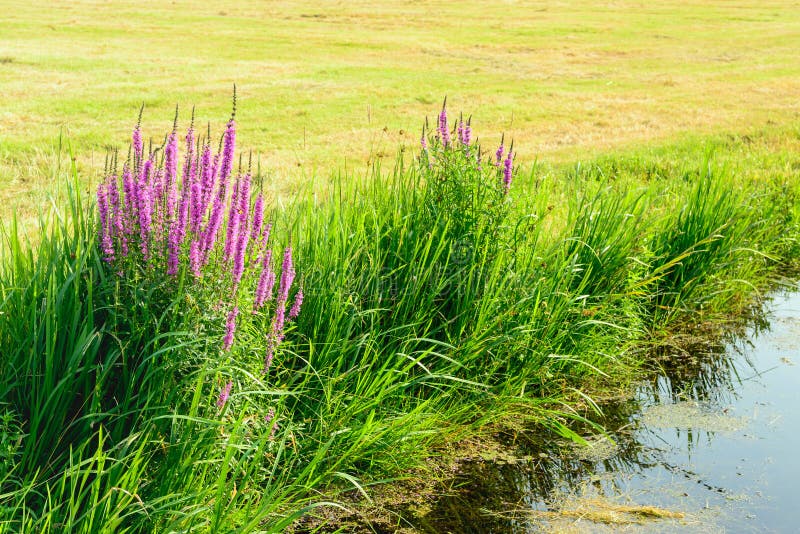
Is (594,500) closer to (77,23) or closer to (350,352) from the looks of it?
(350,352)

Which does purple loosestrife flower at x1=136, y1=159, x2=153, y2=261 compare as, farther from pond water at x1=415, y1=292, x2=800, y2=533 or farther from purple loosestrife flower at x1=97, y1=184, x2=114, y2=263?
pond water at x1=415, y1=292, x2=800, y2=533

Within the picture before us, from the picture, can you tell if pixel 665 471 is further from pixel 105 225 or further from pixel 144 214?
pixel 105 225

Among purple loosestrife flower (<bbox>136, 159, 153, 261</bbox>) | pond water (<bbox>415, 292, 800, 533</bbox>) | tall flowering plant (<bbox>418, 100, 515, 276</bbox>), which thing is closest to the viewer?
purple loosestrife flower (<bbox>136, 159, 153, 261</bbox>)

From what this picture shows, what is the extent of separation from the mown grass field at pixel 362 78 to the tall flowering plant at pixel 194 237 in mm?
371

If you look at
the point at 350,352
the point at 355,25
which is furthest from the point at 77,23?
the point at 350,352

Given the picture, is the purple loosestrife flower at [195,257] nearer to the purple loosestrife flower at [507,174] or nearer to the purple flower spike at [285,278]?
the purple flower spike at [285,278]

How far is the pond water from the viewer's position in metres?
3.77

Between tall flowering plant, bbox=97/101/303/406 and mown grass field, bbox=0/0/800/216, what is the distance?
0.37 m

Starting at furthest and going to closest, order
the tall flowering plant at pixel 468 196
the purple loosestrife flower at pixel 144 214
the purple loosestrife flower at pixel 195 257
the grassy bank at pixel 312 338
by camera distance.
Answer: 1. the tall flowering plant at pixel 468 196
2. the purple loosestrife flower at pixel 144 214
3. the purple loosestrife flower at pixel 195 257
4. the grassy bank at pixel 312 338

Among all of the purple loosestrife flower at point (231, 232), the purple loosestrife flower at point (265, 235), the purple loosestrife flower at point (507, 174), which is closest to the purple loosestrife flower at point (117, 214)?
the purple loosestrife flower at point (231, 232)

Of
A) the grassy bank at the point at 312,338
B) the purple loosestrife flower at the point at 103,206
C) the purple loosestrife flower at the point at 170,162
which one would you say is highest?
the purple loosestrife flower at the point at 170,162

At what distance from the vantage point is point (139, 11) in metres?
39.7

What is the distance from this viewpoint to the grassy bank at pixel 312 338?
3090 mm

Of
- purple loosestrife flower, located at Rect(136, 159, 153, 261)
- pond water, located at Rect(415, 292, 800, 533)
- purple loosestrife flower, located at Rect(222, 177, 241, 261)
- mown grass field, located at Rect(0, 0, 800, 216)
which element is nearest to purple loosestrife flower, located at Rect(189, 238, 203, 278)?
purple loosestrife flower, located at Rect(222, 177, 241, 261)
